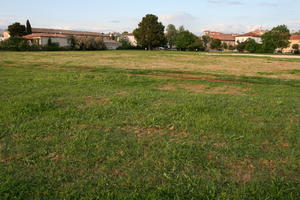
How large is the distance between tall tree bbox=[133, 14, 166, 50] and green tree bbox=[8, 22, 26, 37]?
39117mm

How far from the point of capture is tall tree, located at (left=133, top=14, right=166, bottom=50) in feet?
262

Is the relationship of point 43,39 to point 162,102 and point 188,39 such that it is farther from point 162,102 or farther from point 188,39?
point 162,102

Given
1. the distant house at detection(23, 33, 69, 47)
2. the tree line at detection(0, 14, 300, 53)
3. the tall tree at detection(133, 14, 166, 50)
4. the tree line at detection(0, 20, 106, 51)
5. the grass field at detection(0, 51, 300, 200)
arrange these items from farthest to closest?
1. the tall tree at detection(133, 14, 166, 50)
2. the distant house at detection(23, 33, 69, 47)
3. the tree line at detection(0, 14, 300, 53)
4. the tree line at detection(0, 20, 106, 51)
5. the grass field at detection(0, 51, 300, 200)

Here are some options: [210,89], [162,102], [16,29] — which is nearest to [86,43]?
[16,29]

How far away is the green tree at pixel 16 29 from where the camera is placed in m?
85.1

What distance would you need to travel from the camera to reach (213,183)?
305cm

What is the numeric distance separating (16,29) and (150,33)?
44968mm

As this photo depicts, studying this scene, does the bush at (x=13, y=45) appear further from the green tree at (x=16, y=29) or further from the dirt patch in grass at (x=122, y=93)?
the dirt patch in grass at (x=122, y=93)

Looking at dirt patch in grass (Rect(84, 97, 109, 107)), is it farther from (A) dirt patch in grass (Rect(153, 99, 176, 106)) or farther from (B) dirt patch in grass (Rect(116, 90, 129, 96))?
(A) dirt patch in grass (Rect(153, 99, 176, 106))

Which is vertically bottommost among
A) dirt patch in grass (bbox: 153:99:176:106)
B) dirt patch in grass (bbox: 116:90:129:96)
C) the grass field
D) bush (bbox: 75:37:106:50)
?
the grass field

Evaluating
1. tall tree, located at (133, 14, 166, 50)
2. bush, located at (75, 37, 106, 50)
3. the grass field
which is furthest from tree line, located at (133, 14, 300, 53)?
the grass field

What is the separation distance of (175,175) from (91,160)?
1164 mm

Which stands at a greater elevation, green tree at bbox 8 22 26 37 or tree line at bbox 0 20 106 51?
green tree at bbox 8 22 26 37

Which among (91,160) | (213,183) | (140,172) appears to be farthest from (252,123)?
(91,160)
